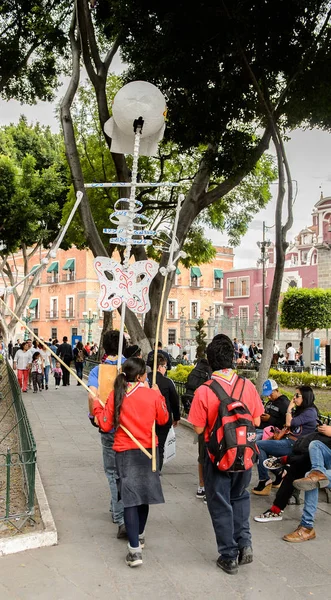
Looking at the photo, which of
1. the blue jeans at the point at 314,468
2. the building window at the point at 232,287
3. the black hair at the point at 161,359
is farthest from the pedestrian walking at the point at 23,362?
the building window at the point at 232,287

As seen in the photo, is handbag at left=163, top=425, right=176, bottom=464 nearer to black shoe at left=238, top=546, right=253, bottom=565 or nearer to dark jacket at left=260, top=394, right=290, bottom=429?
dark jacket at left=260, top=394, right=290, bottom=429

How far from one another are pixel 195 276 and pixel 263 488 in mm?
54780

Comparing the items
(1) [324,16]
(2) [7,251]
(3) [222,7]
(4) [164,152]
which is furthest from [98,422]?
(2) [7,251]

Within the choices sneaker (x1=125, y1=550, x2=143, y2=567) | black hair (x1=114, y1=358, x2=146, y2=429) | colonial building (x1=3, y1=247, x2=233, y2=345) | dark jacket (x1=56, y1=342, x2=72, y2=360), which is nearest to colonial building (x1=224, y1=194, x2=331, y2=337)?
colonial building (x1=3, y1=247, x2=233, y2=345)

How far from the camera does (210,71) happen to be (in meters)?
10.6

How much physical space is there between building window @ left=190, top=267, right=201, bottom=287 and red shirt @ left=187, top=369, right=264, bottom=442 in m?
55.3

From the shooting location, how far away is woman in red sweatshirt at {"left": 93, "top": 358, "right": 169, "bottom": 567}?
15.4ft

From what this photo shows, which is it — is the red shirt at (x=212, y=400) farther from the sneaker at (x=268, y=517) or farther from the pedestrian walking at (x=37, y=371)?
the pedestrian walking at (x=37, y=371)

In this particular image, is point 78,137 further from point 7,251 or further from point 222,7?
point 222,7

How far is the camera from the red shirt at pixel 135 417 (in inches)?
187

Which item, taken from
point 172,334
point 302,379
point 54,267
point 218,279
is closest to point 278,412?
point 302,379

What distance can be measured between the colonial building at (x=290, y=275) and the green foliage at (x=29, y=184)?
2419 cm

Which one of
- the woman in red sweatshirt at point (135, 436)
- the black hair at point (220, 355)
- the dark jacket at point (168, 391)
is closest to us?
the woman in red sweatshirt at point (135, 436)

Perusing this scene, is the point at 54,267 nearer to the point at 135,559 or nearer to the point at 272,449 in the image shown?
the point at 272,449
